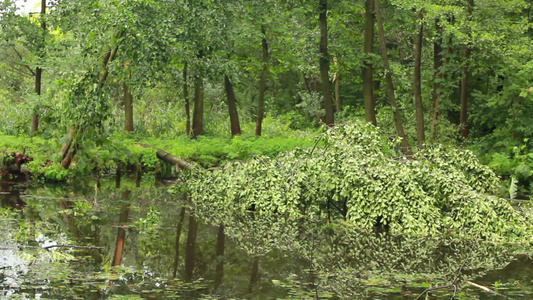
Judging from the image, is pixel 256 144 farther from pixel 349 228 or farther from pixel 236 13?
pixel 349 228

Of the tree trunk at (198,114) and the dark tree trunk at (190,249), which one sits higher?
the tree trunk at (198,114)

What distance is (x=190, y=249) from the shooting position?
285 inches

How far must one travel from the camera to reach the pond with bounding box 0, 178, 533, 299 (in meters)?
5.43

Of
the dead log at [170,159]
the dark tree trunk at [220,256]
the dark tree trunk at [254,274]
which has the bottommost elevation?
the dark tree trunk at [254,274]

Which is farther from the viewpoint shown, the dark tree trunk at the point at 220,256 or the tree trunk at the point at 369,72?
the tree trunk at the point at 369,72

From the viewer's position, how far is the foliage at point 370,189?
870cm

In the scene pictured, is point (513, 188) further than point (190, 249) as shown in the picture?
Yes

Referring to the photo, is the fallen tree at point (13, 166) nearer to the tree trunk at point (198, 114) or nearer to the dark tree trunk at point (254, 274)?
the tree trunk at point (198, 114)

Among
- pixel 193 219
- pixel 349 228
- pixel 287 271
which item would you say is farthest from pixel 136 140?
pixel 287 271

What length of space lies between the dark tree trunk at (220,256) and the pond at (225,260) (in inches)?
0.5

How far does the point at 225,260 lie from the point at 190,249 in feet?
2.29

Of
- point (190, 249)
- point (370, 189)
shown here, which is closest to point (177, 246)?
point (190, 249)

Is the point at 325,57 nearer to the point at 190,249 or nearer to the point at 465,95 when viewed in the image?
the point at 465,95

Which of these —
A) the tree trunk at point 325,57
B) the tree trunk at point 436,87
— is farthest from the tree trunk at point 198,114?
the tree trunk at point 436,87
